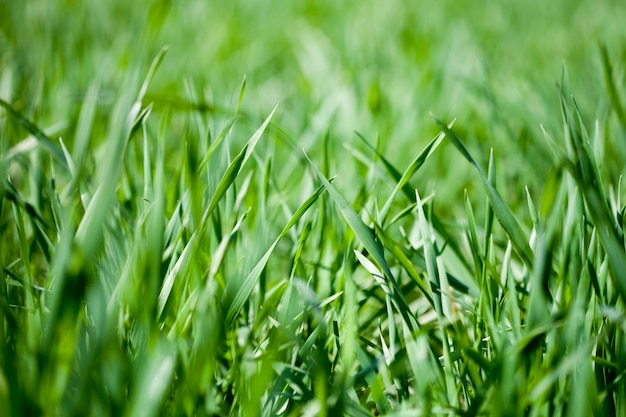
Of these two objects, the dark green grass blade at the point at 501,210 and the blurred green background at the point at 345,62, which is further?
the blurred green background at the point at 345,62

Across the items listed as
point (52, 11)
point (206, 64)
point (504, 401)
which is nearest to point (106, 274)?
point (504, 401)

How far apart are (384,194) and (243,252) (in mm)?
398

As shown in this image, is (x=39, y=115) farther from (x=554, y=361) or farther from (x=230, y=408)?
(x=554, y=361)

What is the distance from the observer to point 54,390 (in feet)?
1.32

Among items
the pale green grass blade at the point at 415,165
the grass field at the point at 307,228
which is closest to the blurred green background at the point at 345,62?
the grass field at the point at 307,228

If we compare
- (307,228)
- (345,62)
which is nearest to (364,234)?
(307,228)

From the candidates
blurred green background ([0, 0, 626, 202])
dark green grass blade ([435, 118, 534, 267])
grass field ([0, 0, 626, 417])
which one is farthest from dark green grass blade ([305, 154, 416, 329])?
blurred green background ([0, 0, 626, 202])

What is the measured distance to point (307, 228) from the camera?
0.64 meters

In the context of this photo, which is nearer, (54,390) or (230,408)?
(54,390)

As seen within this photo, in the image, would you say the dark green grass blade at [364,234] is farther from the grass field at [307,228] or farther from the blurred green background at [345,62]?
the blurred green background at [345,62]

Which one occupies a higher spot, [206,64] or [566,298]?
[206,64]

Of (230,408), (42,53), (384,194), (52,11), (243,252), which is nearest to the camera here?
(230,408)

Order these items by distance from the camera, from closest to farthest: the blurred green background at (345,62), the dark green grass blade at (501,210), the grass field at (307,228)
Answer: the grass field at (307,228)
the dark green grass blade at (501,210)
the blurred green background at (345,62)

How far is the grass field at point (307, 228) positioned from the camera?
0.46 m
